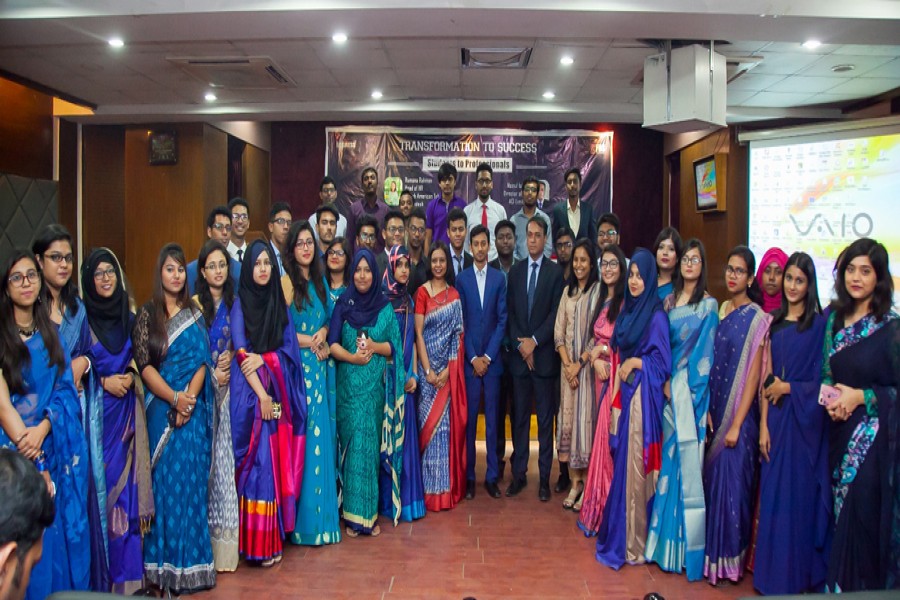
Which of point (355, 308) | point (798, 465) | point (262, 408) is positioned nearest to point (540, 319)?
point (355, 308)

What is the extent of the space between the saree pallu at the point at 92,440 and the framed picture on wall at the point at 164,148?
6306mm

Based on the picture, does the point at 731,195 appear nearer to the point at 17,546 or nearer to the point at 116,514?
the point at 116,514

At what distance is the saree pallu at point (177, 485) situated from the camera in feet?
9.90

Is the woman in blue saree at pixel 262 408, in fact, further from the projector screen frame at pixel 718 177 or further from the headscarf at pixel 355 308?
the projector screen frame at pixel 718 177

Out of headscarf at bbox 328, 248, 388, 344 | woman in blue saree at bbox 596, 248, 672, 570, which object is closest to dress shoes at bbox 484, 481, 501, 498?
woman in blue saree at bbox 596, 248, 672, 570

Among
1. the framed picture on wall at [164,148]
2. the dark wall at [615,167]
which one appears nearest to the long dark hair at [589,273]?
the dark wall at [615,167]

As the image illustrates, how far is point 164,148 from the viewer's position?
8547mm

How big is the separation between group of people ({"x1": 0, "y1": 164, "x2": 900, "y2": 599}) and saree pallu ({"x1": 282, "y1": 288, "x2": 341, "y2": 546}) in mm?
12

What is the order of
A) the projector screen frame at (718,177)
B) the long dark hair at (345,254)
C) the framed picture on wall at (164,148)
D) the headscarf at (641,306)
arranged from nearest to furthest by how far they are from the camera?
the headscarf at (641,306) → the long dark hair at (345,254) → the projector screen frame at (718,177) → the framed picture on wall at (164,148)

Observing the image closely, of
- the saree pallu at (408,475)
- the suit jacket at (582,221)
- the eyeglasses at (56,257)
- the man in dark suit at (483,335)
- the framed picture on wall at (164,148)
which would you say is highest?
the framed picture on wall at (164,148)

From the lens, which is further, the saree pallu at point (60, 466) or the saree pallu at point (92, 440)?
the saree pallu at point (92, 440)

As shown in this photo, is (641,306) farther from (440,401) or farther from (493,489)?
(493,489)

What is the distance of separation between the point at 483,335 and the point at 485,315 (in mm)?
129

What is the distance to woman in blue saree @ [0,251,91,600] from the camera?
2486mm
